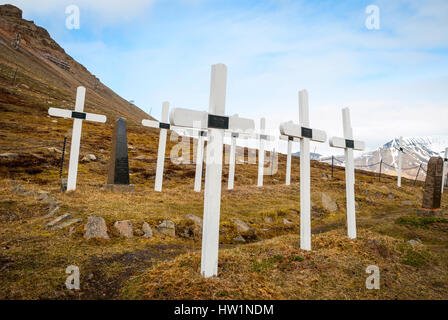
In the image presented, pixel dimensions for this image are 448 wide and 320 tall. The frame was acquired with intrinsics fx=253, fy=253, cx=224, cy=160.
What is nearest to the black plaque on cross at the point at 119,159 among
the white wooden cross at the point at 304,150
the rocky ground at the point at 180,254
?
the rocky ground at the point at 180,254

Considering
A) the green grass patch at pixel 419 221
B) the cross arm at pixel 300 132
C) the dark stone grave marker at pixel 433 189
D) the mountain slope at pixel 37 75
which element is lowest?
the green grass patch at pixel 419 221

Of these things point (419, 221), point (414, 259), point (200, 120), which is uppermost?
point (200, 120)

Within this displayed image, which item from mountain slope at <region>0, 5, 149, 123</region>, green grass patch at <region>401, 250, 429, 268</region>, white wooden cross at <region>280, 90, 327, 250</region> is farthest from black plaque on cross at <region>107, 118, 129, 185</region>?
mountain slope at <region>0, 5, 149, 123</region>

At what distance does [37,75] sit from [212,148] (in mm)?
89885

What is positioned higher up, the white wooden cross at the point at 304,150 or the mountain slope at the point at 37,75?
the mountain slope at the point at 37,75

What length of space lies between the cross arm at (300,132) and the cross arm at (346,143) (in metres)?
0.67

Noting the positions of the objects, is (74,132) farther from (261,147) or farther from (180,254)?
(261,147)

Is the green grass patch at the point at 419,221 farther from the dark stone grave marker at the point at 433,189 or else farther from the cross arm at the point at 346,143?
the cross arm at the point at 346,143

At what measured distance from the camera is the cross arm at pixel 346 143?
7.48m

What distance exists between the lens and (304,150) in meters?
6.60

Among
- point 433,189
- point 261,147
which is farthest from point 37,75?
point 433,189

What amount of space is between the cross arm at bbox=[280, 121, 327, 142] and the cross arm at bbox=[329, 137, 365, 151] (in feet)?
2.19

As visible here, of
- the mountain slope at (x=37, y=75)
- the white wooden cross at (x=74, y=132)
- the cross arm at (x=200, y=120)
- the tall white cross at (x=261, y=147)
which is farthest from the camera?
the mountain slope at (x=37, y=75)
